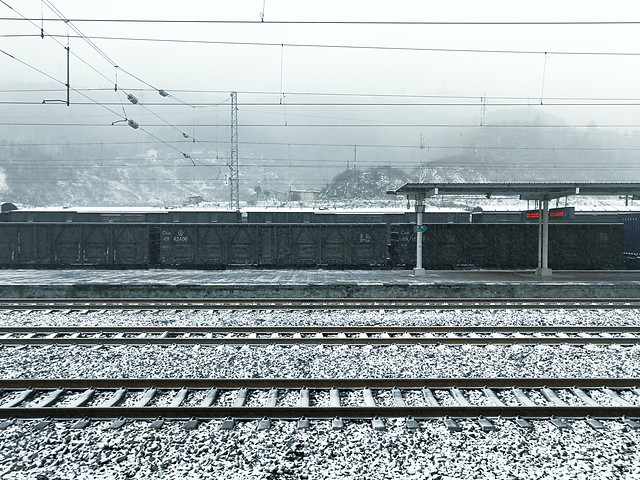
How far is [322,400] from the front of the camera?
624 cm

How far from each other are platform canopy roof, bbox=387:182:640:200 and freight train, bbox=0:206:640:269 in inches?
136

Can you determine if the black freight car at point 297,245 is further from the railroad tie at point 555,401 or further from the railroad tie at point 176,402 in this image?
the railroad tie at point 176,402

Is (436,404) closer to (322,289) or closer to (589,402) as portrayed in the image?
(589,402)

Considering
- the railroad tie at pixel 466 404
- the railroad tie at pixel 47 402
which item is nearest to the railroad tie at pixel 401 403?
the railroad tie at pixel 466 404

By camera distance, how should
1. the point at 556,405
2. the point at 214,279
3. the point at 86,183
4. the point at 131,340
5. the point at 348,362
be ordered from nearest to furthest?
the point at 556,405 → the point at 348,362 → the point at 131,340 → the point at 214,279 → the point at 86,183

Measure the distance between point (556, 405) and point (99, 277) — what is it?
56.6ft

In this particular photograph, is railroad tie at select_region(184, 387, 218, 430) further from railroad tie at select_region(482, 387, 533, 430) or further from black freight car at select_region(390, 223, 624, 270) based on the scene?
black freight car at select_region(390, 223, 624, 270)

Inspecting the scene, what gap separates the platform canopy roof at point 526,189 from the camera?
16609 mm

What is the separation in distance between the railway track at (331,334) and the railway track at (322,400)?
7.41 ft

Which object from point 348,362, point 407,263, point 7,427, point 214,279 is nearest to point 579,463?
point 348,362

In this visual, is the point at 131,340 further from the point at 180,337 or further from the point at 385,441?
the point at 385,441

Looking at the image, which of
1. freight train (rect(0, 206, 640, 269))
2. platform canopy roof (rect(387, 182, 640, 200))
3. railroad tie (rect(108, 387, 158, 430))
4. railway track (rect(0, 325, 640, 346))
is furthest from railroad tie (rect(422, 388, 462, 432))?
freight train (rect(0, 206, 640, 269))

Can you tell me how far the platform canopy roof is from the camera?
54.5 feet

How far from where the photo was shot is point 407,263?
21.8m
